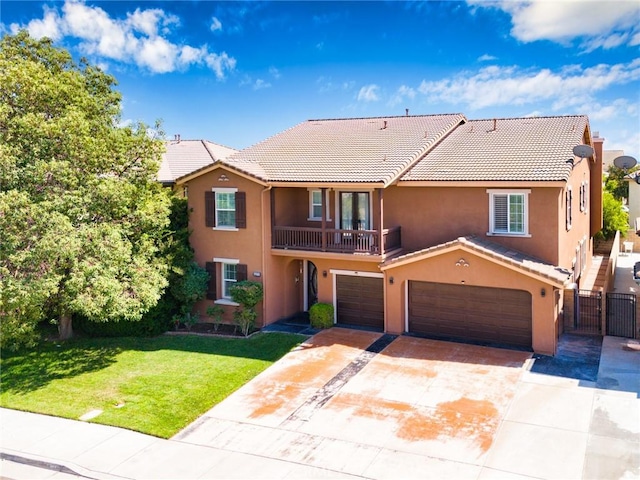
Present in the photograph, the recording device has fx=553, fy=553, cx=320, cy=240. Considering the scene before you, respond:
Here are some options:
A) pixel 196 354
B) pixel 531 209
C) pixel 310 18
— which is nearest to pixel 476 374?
pixel 531 209

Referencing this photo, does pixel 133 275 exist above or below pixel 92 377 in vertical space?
above

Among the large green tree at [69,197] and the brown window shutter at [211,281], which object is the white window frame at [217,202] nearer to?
the brown window shutter at [211,281]

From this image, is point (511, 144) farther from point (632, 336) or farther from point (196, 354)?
point (196, 354)

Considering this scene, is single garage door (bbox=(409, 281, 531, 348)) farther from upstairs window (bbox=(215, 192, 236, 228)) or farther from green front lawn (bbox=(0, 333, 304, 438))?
upstairs window (bbox=(215, 192, 236, 228))

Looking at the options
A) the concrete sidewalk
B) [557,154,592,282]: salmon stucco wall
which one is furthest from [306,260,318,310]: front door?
the concrete sidewalk

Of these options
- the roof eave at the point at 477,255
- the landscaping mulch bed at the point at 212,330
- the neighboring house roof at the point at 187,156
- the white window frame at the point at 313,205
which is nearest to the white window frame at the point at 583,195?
the roof eave at the point at 477,255

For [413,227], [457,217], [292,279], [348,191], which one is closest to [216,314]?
[292,279]
